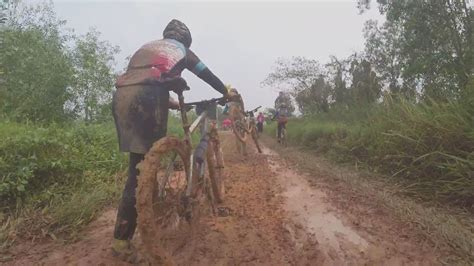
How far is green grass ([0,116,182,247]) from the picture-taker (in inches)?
133

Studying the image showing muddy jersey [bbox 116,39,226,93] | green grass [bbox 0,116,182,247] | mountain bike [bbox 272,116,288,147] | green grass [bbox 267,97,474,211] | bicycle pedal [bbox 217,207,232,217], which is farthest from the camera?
mountain bike [bbox 272,116,288,147]

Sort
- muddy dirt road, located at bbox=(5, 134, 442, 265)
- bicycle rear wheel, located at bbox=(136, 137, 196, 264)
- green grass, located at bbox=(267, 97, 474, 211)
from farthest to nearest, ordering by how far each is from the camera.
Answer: green grass, located at bbox=(267, 97, 474, 211) → muddy dirt road, located at bbox=(5, 134, 442, 265) → bicycle rear wheel, located at bbox=(136, 137, 196, 264)

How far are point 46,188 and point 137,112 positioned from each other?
6.21 feet

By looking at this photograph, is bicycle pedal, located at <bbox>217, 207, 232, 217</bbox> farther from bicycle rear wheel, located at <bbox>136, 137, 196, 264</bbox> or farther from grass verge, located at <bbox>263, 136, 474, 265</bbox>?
grass verge, located at <bbox>263, 136, 474, 265</bbox>

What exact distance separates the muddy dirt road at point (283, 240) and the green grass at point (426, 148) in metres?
1.06

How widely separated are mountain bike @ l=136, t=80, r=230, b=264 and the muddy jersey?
0.60 ft

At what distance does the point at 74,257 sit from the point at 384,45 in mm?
24138

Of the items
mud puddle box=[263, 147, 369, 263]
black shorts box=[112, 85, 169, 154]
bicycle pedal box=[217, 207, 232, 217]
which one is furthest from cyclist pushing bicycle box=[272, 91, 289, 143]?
black shorts box=[112, 85, 169, 154]

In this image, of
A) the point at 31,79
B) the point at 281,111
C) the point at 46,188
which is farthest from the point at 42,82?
the point at 281,111

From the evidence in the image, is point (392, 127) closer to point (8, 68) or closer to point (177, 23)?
point (177, 23)

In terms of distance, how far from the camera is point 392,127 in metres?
6.55

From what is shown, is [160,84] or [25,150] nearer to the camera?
[160,84]

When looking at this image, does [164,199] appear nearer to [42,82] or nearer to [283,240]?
[283,240]

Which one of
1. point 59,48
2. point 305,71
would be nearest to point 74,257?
point 59,48
